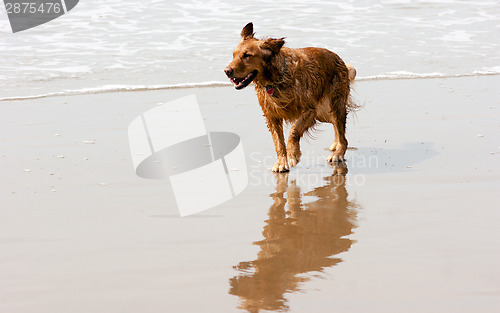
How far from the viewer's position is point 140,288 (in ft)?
10.4

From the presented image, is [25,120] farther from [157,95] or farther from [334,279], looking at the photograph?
[334,279]

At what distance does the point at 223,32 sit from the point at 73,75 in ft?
13.8

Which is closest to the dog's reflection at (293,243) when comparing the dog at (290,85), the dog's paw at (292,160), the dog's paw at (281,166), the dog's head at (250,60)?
the dog's paw at (281,166)

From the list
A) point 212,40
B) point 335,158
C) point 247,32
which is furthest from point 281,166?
point 212,40

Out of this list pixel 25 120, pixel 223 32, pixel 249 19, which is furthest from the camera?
pixel 249 19

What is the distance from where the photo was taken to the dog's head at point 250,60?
5637 millimetres

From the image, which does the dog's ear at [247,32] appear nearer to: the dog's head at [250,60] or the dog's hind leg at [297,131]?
the dog's head at [250,60]

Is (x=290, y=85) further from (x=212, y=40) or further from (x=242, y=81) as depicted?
(x=212, y=40)

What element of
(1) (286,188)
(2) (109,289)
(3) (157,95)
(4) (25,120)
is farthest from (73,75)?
(2) (109,289)

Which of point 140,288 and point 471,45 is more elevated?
point 140,288

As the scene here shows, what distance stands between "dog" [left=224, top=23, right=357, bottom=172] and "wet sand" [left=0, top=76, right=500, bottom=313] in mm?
292

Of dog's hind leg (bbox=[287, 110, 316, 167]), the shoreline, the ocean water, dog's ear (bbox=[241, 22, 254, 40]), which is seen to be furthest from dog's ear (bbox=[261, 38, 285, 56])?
the ocean water

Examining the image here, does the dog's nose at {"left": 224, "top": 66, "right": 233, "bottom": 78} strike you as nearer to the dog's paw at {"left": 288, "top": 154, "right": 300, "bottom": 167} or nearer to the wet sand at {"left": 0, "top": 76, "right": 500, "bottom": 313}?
the wet sand at {"left": 0, "top": 76, "right": 500, "bottom": 313}

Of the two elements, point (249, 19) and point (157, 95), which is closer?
point (157, 95)
